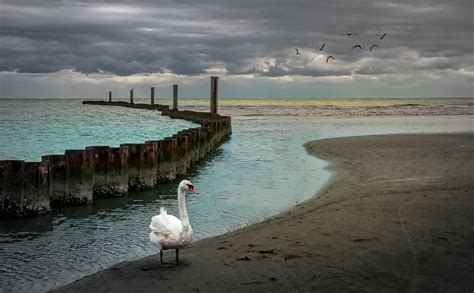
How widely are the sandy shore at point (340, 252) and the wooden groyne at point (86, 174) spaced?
369 centimetres

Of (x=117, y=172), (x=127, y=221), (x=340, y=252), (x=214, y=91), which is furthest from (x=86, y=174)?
(x=214, y=91)

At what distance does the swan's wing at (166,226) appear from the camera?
607 cm

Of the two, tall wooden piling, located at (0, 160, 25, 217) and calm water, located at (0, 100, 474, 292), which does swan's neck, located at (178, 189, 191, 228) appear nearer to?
calm water, located at (0, 100, 474, 292)

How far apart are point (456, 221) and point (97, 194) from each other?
7203 millimetres

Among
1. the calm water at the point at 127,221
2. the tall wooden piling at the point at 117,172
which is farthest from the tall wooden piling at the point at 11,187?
the tall wooden piling at the point at 117,172

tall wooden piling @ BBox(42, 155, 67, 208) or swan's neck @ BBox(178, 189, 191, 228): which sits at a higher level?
A: swan's neck @ BBox(178, 189, 191, 228)

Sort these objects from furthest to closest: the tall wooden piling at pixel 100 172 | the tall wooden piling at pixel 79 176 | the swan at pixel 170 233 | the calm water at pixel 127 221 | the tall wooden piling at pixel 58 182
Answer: the tall wooden piling at pixel 100 172, the tall wooden piling at pixel 79 176, the tall wooden piling at pixel 58 182, the calm water at pixel 127 221, the swan at pixel 170 233

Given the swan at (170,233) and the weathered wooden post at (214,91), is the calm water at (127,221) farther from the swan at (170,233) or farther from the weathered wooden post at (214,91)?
the weathered wooden post at (214,91)

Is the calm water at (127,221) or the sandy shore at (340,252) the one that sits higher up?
the sandy shore at (340,252)

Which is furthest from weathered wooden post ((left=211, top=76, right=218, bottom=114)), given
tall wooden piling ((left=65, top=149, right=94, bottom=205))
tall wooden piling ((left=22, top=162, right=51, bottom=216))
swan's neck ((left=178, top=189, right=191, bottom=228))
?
swan's neck ((left=178, top=189, right=191, bottom=228))

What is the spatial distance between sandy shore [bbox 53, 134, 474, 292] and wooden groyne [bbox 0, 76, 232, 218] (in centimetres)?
369

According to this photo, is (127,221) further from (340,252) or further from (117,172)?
(340,252)

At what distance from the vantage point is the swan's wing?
6.07 metres

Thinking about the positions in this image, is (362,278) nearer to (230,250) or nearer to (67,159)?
(230,250)
